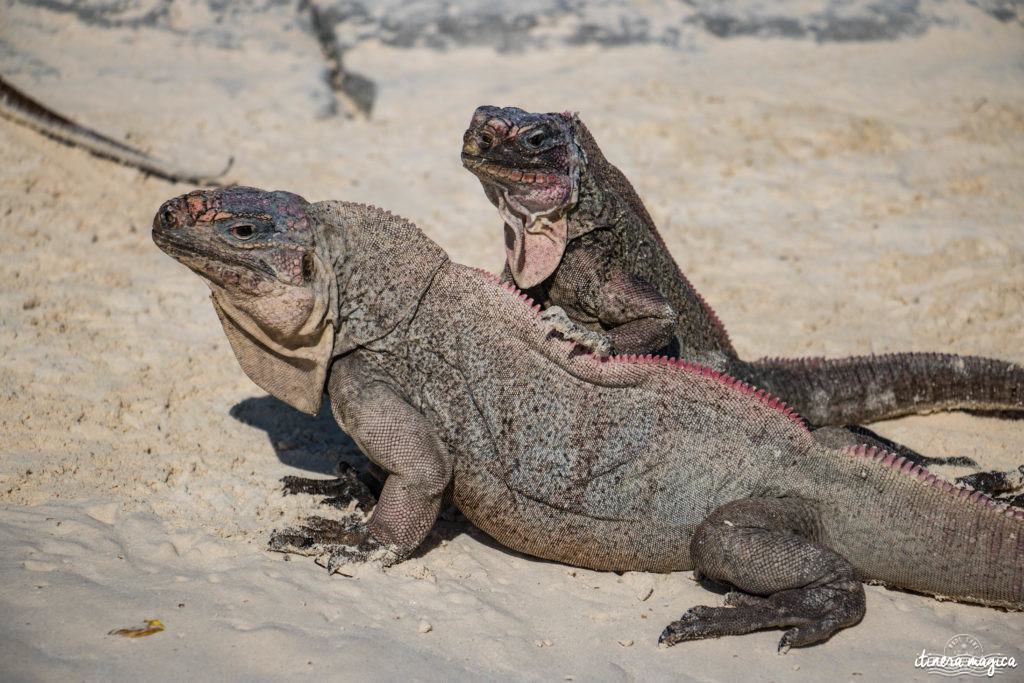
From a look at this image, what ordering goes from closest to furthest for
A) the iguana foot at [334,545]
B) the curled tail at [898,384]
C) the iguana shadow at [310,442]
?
1. the iguana foot at [334,545]
2. the iguana shadow at [310,442]
3. the curled tail at [898,384]

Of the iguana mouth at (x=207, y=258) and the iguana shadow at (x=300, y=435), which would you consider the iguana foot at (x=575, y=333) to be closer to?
the iguana mouth at (x=207, y=258)

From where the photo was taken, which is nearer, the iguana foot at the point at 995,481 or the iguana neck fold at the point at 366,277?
the iguana neck fold at the point at 366,277

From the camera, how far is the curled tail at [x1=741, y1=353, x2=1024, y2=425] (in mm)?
4801

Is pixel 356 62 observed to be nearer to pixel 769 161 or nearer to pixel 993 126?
pixel 769 161

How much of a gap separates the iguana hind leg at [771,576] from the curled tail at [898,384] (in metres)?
1.48

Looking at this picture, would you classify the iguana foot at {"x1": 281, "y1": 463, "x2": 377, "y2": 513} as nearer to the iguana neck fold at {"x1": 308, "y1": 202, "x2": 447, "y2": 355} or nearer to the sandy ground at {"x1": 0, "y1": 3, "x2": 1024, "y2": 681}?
the sandy ground at {"x1": 0, "y1": 3, "x2": 1024, "y2": 681}

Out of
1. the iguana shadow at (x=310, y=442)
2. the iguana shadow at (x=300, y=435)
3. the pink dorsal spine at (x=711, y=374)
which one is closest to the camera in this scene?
the pink dorsal spine at (x=711, y=374)

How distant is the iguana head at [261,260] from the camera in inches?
137

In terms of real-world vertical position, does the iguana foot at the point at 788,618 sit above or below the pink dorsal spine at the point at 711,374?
below

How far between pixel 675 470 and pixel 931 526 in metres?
0.93

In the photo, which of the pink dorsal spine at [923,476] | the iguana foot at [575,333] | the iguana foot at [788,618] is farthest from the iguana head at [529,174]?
the iguana foot at [788,618]

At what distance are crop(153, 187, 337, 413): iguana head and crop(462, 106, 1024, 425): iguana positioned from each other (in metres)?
0.86

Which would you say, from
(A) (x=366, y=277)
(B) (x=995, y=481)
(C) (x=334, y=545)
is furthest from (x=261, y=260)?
(B) (x=995, y=481)

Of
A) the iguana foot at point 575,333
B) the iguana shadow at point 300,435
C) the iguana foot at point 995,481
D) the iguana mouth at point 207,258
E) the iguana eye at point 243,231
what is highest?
the iguana eye at point 243,231
